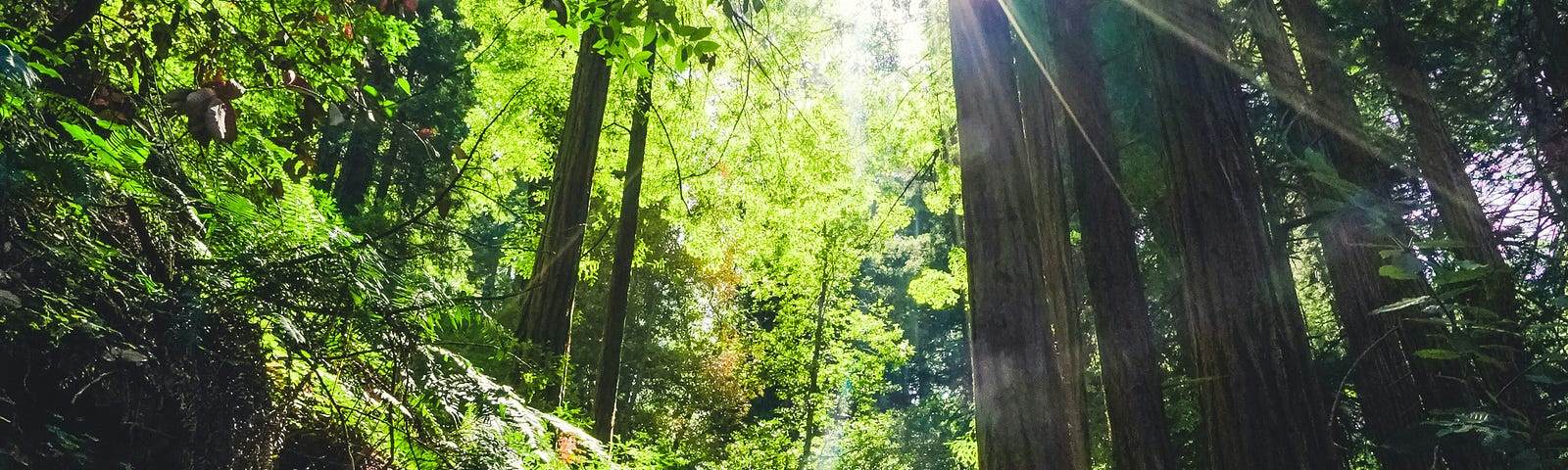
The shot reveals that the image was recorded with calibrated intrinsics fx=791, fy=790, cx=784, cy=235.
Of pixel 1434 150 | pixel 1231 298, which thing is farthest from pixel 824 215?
pixel 1231 298

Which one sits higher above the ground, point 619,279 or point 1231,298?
point 619,279

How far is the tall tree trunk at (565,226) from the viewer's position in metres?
6.29

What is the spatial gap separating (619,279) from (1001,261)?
7.15 metres

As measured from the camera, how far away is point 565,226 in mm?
6676

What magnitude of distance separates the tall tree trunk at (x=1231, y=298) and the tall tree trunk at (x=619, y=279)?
6396 millimetres

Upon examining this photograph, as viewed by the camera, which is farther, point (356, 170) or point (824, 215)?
point (356, 170)

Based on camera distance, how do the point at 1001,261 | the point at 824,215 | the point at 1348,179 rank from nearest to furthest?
1. the point at 1001,261
2. the point at 1348,179
3. the point at 824,215

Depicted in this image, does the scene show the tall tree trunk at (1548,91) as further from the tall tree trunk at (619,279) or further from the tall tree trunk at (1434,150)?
the tall tree trunk at (619,279)

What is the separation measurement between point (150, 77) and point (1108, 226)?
5830 millimetres

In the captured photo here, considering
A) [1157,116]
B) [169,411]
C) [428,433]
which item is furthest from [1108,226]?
[169,411]

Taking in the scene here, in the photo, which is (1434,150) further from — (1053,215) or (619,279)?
(619,279)

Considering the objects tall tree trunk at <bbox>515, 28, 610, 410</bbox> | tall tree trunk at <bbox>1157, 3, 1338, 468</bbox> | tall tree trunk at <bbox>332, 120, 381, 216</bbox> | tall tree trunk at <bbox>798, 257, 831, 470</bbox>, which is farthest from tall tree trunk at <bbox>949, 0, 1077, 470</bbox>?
tall tree trunk at <bbox>332, 120, 381, 216</bbox>

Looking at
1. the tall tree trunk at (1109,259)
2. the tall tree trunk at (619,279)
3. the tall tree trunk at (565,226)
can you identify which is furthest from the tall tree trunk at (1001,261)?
the tall tree trunk at (619,279)

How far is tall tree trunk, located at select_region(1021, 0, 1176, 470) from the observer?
5414 millimetres
